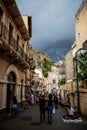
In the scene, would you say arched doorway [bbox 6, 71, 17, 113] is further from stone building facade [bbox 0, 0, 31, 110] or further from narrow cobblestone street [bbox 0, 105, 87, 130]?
narrow cobblestone street [bbox 0, 105, 87, 130]

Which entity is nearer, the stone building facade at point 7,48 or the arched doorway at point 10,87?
the stone building facade at point 7,48

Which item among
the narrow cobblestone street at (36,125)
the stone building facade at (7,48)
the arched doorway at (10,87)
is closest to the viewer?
the narrow cobblestone street at (36,125)

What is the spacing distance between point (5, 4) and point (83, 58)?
744 centimetres

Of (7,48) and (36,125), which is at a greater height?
(7,48)

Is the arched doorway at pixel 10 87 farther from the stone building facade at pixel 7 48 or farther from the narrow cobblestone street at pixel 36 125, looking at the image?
the narrow cobblestone street at pixel 36 125

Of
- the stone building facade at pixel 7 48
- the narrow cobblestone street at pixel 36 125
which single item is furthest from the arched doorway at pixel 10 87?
the narrow cobblestone street at pixel 36 125

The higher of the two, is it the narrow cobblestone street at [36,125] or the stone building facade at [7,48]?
the stone building facade at [7,48]

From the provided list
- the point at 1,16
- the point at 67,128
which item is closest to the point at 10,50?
the point at 1,16

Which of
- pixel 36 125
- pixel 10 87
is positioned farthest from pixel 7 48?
pixel 36 125

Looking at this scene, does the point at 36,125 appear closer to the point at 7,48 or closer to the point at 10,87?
the point at 7,48

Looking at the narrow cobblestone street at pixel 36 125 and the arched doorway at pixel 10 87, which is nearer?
the narrow cobblestone street at pixel 36 125

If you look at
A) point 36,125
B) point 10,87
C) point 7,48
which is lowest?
point 36,125

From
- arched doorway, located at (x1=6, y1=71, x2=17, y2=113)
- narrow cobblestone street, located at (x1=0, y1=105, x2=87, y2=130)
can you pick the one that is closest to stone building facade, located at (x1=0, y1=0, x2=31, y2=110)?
arched doorway, located at (x1=6, y1=71, x2=17, y2=113)

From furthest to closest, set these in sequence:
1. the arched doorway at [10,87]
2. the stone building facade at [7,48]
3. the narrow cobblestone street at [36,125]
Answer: the arched doorway at [10,87]
the stone building facade at [7,48]
the narrow cobblestone street at [36,125]
